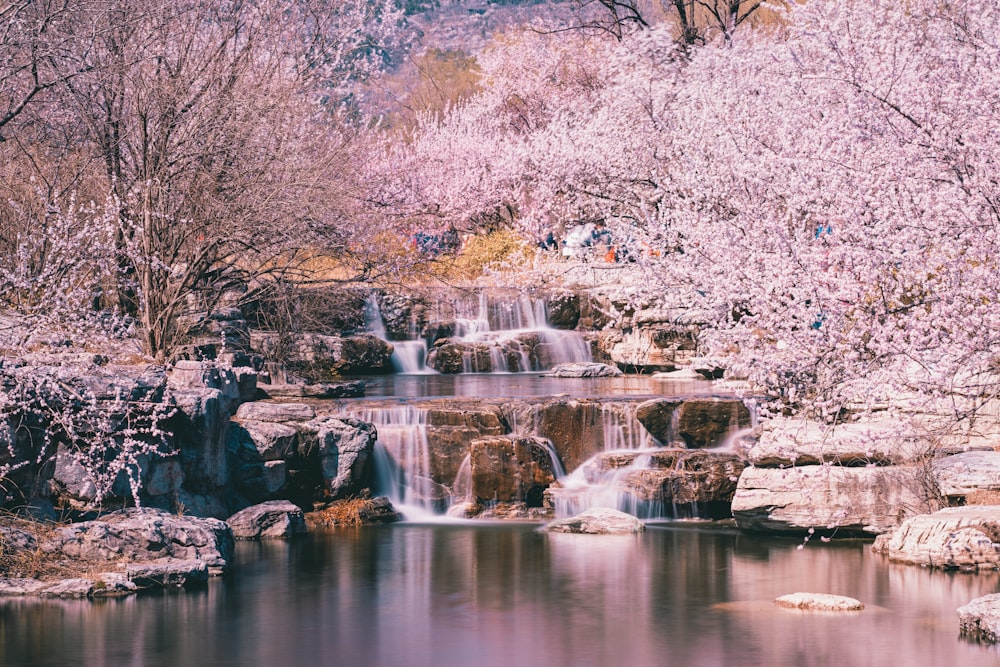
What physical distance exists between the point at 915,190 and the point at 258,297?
15980 millimetres

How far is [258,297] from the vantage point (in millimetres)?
25234

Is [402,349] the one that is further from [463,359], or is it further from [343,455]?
[343,455]

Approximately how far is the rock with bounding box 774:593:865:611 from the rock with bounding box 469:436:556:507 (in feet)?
24.0

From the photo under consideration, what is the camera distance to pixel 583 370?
98.8ft

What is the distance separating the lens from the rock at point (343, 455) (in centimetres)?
2070

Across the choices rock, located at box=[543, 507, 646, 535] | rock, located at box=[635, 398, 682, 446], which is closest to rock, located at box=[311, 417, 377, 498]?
rock, located at box=[543, 507, 646, 535]

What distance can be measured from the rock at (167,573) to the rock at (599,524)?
5972 millimetres

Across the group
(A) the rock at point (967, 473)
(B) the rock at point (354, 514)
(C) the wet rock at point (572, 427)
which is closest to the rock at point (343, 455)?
(B) the rock at point (354, 514)

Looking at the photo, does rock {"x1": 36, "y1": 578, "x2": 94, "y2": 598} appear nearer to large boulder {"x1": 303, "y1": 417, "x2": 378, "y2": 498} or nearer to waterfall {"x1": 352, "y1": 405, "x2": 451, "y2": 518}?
large boulder {"x1": 303, "y1": 417, "x2": 378, "y2": 498}

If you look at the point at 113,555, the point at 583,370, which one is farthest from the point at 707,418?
the point at 113,555

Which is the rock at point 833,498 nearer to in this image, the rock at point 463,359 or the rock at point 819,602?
the rock at point 819,602

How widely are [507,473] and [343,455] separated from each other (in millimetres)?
2814

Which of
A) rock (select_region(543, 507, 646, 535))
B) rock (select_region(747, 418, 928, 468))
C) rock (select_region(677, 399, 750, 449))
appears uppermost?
rock (select_region(677, 399, 750, 449))

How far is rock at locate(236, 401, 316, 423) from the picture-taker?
20.9m
